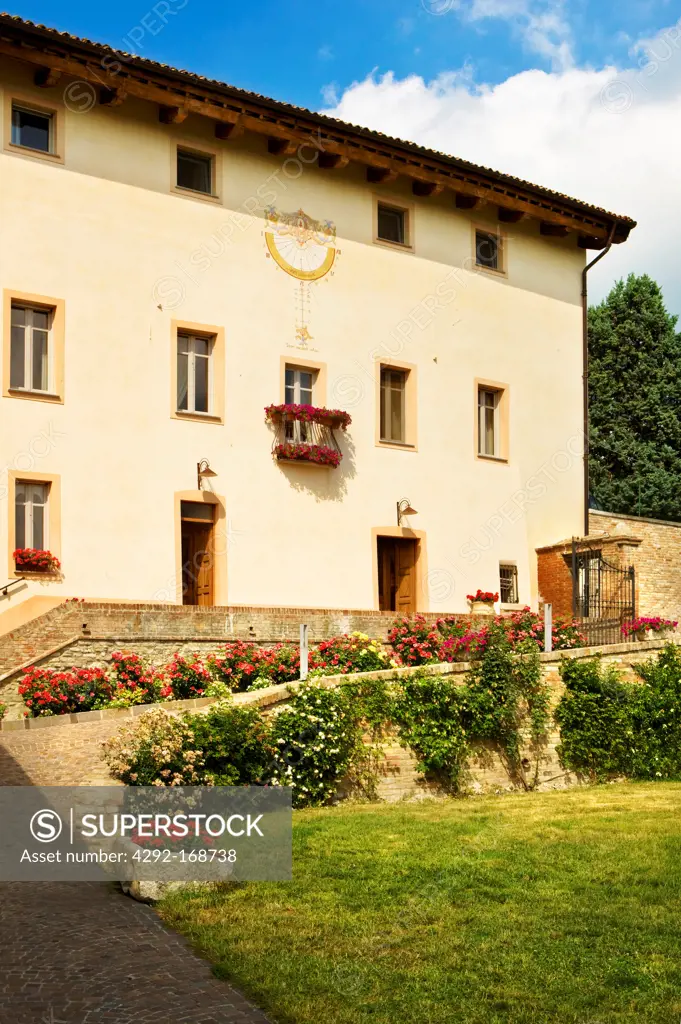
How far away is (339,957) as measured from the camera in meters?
7.69

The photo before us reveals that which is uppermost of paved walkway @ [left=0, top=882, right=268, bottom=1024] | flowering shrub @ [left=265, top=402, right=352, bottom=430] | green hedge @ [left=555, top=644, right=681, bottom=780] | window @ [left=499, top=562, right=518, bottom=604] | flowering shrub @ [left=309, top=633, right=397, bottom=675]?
flowering shrub @ [left=265, top=402, right=352, bottom=430]

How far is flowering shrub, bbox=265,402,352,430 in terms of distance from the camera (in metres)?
21.2

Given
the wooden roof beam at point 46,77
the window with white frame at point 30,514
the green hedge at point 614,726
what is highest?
the wooden roof beam at point 46,77

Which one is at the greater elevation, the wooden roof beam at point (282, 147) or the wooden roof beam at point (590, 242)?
the wooden roof beam at point (282, 147)

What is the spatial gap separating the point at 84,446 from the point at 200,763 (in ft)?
29.9

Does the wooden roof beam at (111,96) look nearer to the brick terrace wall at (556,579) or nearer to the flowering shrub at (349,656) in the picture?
the flowering shrub at (349,656)

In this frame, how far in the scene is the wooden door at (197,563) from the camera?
66.9ft

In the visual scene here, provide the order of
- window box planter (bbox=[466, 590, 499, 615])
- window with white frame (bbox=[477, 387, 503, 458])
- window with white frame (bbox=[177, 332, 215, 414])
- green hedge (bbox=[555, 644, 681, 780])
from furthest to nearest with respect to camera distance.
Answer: window with white frame (bbox=[477, 387, 503, 458])
window box planter (bbox=[466, 590, 499, 615])
window with white frame (bbox=[177, 332, 215, 414])
green hedge (bbox=[555, 644, 681, 780])

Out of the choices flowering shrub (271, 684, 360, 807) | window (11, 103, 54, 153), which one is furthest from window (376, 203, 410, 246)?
flowering shrub (271, 684, 360, 807)

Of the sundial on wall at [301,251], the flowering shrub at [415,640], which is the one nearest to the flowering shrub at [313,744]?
the flowering shrub at [415,640]

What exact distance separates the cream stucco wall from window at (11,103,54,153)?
322 mm

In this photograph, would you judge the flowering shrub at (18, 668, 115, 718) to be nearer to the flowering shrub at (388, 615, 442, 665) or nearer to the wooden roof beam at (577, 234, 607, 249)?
the flowering shrub at (388, 615, 442, 665)

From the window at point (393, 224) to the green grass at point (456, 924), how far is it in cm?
1410

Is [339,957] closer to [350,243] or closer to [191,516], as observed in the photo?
[191,516]
